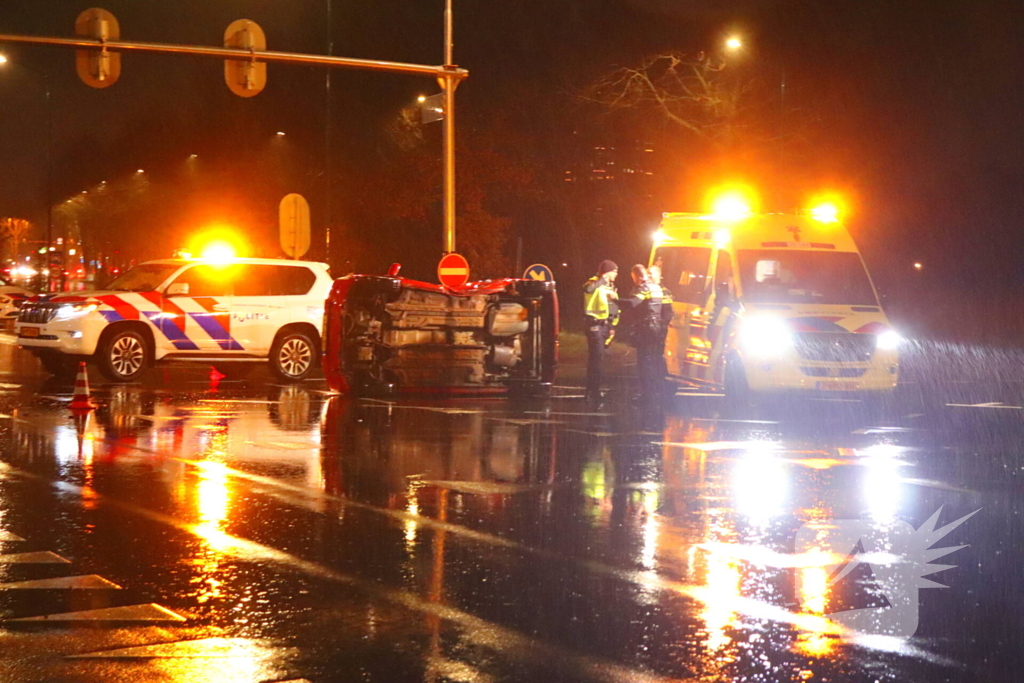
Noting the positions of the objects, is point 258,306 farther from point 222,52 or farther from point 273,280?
point 222,52

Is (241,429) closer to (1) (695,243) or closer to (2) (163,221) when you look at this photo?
(1) (695,243)

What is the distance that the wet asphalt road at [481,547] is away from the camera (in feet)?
17.2

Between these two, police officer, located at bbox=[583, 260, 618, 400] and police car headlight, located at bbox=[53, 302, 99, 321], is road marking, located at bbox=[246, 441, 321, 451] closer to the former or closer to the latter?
police officer, located at bbox=[583, 260, 618, 400]

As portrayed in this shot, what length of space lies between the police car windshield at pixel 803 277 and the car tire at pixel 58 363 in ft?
31.2

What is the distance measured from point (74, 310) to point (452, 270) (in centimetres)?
534

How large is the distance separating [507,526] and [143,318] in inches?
476

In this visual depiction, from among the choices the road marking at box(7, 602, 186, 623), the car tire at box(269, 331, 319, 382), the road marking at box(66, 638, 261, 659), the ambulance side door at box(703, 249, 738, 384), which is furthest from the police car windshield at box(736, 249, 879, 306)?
the road marking at box(66, 638, 261, 659)

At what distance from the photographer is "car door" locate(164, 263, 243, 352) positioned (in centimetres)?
1908

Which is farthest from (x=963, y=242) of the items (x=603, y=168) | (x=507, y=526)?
(x=507, y=526)

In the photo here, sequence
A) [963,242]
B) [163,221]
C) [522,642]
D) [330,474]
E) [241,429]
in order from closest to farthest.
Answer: [522,642] < [330,474] < [241,429] < [963,242] < [163,221]

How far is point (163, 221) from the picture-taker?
61000mm

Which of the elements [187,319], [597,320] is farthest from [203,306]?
[597,320]

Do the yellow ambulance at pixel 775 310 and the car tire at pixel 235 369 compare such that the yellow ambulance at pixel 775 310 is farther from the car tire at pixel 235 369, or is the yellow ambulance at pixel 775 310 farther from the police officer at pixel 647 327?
the car tire at pixel 235 369

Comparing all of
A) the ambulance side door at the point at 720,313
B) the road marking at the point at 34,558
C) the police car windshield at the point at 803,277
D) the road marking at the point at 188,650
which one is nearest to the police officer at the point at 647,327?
the ambulance side door at the point at 720,313
